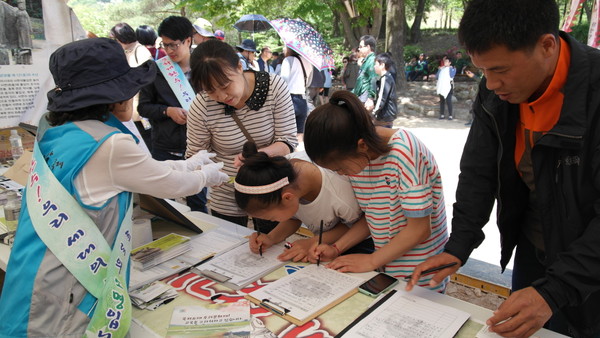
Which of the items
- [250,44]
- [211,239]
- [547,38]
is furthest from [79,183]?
[250,44]

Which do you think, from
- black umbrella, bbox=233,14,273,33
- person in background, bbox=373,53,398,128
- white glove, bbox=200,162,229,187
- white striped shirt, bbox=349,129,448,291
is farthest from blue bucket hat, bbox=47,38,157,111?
black umbrella, bbox=233,14,273,33

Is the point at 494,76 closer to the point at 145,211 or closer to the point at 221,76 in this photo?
the point at 221,76

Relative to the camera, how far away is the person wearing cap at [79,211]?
1053 mm

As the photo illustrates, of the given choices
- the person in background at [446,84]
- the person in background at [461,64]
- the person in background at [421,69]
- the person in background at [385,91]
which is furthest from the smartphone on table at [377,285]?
the person in background at [421,69]

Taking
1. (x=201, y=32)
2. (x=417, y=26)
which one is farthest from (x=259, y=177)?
(x=417, y=26)

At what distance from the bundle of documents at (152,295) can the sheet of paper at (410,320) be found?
58cm

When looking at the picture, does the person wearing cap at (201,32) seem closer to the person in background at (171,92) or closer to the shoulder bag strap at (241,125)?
the person in background at (171,92)

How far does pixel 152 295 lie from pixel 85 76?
0.68m

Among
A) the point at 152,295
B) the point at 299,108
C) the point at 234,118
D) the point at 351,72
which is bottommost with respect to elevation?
the point at 152,295

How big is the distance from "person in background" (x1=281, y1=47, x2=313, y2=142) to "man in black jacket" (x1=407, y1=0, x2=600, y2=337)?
3136mm

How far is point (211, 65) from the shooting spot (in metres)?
1.74

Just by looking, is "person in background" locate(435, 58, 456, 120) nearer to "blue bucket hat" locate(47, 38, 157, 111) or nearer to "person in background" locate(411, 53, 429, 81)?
"person in background" locate(411, 53, 429, 81)

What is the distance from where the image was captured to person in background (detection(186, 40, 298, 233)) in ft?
5.97

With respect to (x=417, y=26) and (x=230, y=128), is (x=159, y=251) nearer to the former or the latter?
(x=230, y=128)
